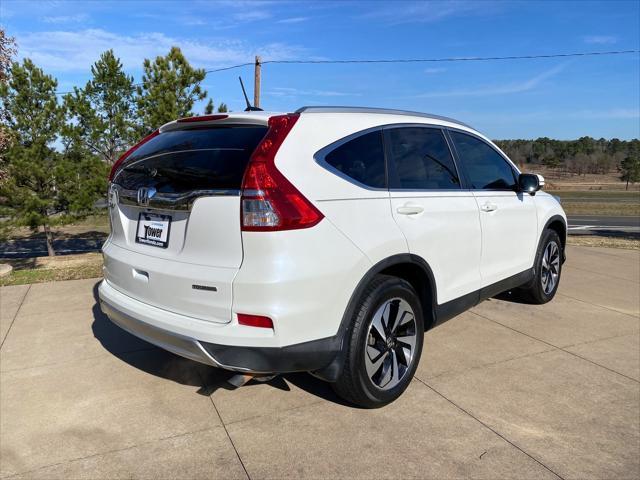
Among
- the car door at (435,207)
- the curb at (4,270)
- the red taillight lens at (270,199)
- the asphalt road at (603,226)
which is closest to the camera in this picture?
the red taillight lens at (270,199)

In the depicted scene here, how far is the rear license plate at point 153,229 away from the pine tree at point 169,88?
529 inches

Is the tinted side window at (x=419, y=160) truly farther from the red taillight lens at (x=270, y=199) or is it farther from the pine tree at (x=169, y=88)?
the pine tree at (x=169, y=88)

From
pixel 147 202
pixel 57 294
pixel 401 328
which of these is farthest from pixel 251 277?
pixel 57 294

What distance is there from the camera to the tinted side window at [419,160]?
10.3 ft

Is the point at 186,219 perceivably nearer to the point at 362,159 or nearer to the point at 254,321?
the point at 254,321

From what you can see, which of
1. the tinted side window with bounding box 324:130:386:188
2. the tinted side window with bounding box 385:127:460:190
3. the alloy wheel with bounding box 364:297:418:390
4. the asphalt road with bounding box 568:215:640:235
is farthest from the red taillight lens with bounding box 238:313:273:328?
the asphalt road with bounding box 568:215:640:235

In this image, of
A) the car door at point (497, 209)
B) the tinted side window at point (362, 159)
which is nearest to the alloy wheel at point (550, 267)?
the car door at point (497, 209)

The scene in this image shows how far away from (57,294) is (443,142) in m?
4.42

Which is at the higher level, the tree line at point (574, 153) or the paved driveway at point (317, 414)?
the tree line at point (574, 153)

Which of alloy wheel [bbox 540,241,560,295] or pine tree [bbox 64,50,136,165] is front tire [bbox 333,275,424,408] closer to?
alloy wheel [bbox 540,241,560,295]

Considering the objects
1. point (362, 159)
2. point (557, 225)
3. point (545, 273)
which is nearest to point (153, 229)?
point (362, 159)

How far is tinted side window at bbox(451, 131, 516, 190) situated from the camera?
3900 mm

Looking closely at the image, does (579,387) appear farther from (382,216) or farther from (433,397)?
(382,216)

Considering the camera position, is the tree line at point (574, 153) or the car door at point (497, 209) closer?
the car door at point (497, 209)
